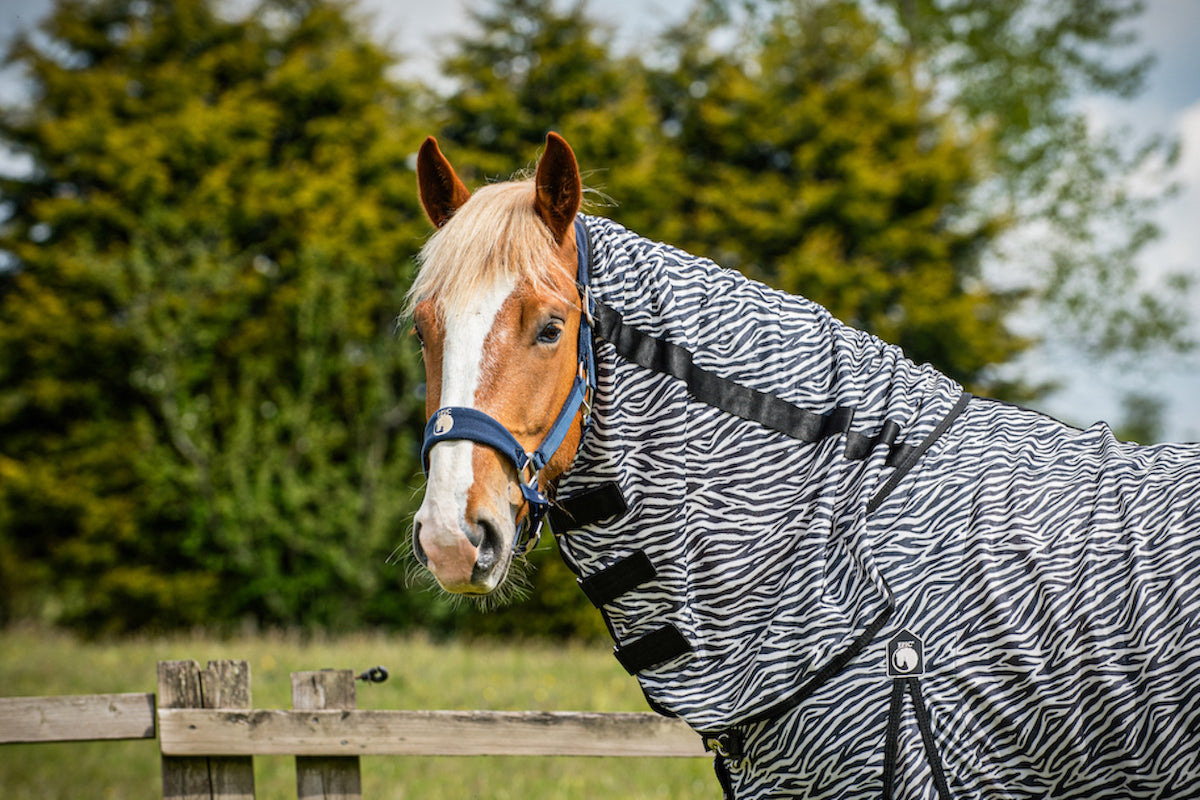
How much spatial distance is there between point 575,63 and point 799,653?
9930 millimetres

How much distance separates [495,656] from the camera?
7.32 meters

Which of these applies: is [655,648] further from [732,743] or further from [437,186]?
[437,186]

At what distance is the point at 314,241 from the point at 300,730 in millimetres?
7332

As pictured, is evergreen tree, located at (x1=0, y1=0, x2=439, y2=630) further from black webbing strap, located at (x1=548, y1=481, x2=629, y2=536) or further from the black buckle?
the black buckle

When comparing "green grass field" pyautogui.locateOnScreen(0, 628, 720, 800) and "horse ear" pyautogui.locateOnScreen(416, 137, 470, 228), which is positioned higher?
"horse ear" pyautogui.locateOnScreen(416, 137, 470, 228)

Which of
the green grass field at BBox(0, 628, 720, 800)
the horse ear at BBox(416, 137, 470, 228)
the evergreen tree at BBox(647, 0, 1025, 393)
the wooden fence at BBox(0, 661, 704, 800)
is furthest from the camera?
the evergreen tree at BBox(647, 0, 1025, 393)

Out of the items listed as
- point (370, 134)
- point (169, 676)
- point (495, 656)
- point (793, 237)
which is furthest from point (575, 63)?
point (169, 676)

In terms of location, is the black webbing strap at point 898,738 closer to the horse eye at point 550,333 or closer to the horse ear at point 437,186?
the horse eye at point 550,333

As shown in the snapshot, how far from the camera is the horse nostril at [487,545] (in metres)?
1.58

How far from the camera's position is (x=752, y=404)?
5.83ft

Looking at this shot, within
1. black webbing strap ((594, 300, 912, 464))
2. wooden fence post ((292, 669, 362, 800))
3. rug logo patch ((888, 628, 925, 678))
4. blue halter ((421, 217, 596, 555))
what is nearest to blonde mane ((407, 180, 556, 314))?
blue halter ((421, 217, 596, 555))

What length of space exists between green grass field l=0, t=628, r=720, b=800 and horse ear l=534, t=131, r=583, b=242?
358cm

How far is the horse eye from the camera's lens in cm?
177

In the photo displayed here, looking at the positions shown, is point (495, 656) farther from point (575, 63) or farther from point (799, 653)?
point (575, 63)
